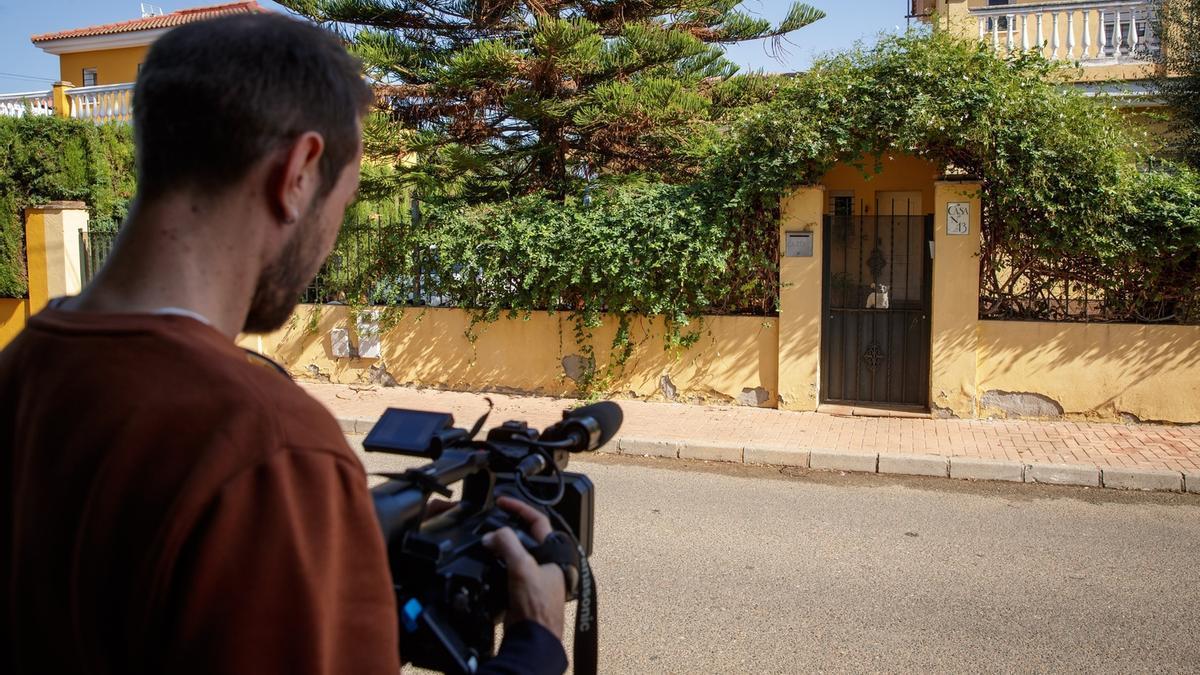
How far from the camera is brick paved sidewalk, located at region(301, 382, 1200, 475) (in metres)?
8.09

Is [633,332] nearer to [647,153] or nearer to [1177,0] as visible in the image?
[647,153]

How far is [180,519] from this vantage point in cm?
90

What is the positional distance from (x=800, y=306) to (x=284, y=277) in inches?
363

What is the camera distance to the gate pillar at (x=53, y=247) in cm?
1348

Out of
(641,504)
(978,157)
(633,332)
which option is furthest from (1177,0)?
(641,504)

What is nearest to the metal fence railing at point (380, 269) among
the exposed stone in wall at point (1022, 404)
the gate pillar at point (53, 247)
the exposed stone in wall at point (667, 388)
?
the exposed stone in wall at point (667, 388)

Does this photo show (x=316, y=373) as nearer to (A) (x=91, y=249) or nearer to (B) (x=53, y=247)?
(A) (x=91, y=249)

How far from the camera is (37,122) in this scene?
14.6 metres

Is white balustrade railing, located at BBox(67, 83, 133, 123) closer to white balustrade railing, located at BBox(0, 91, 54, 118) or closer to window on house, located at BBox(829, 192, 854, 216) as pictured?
white balustrade railing, located at BBox(0, 91, 54, 118)

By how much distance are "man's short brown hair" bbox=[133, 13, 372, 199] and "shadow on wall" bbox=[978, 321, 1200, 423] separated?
30.8 feet

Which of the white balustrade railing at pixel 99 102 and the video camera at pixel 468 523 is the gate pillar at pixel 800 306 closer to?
the video camera at pixel 468 523

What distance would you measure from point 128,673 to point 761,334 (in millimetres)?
9544

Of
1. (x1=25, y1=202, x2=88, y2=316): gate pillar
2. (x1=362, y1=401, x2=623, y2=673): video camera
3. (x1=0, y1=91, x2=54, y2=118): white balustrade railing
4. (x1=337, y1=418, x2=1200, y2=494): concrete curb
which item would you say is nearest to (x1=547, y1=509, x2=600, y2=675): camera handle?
(x1=362, y1=401, x2=623, y2=673): video camera

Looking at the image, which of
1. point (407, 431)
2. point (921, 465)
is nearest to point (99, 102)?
point (921, 465)
